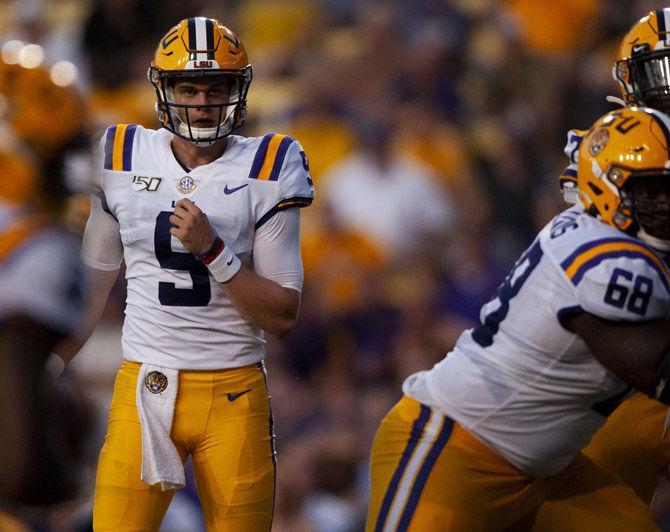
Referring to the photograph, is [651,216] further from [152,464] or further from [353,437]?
[353,437]

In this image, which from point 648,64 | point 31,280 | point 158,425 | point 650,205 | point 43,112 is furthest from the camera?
point 648,64

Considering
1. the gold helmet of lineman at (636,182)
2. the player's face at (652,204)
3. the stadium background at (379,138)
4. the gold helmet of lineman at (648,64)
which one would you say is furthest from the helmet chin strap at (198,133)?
the stadium background at (379,138)

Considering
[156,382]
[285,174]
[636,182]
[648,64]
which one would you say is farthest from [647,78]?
[156,382]

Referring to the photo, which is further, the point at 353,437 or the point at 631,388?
the point at 353,437

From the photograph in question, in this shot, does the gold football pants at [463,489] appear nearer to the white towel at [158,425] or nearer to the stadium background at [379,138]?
the white towel at [158,425]

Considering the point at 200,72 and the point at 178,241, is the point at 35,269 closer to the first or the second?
the point at 178,241

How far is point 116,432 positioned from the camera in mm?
3492

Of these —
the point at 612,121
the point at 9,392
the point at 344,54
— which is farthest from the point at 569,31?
the point at 9,392

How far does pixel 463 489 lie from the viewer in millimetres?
3314

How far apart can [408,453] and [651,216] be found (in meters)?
0.89

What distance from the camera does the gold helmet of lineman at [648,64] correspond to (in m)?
Answer: 4.18

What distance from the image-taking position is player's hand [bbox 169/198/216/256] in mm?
3391

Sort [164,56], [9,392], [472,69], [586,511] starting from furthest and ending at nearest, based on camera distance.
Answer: [472,69] < [164,56] < [586,511] < [9,392]

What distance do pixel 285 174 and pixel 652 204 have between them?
3.32ft
